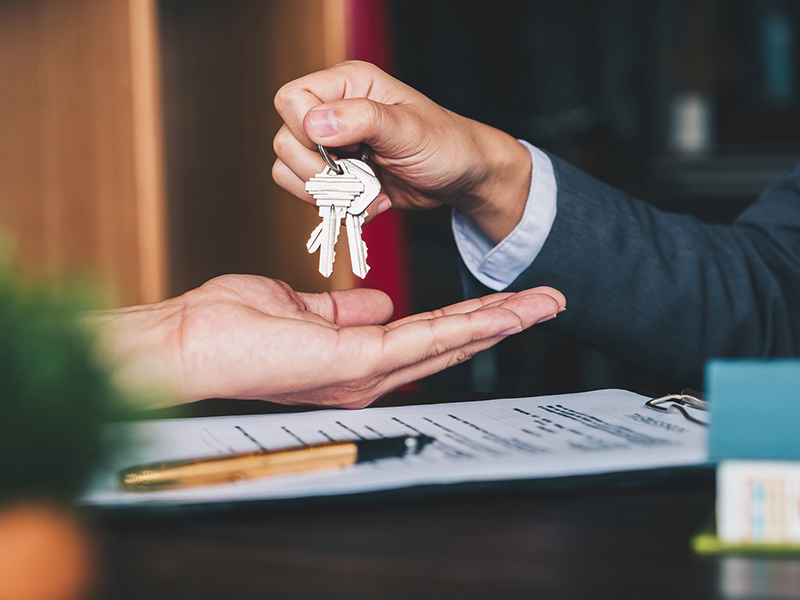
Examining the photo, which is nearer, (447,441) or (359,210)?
(447,441)

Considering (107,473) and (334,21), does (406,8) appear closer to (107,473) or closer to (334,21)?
(334,21)

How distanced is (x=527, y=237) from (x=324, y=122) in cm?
32

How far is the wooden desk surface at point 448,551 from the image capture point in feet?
1.05

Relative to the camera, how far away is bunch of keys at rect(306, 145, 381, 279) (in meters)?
0.73

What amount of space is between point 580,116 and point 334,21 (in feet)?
4.94

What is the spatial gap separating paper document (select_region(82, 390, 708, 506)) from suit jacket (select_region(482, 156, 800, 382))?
0.25m

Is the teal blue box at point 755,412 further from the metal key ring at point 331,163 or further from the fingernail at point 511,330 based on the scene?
the metal key ring at point 331,163

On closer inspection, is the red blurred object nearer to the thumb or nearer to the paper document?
the thumb

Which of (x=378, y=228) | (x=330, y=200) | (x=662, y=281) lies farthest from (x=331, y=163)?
(x=378, y=228)

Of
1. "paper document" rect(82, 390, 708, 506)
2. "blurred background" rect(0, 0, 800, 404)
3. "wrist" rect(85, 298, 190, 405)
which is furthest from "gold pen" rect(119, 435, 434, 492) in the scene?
"blurred background" rect(0, 0, 800, 404)

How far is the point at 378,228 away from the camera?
205 centimetres

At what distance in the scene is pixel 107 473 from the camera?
45 cm

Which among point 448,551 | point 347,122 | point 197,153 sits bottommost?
point 448,551

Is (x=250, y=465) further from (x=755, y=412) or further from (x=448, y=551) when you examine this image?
(x=755, y=412)
